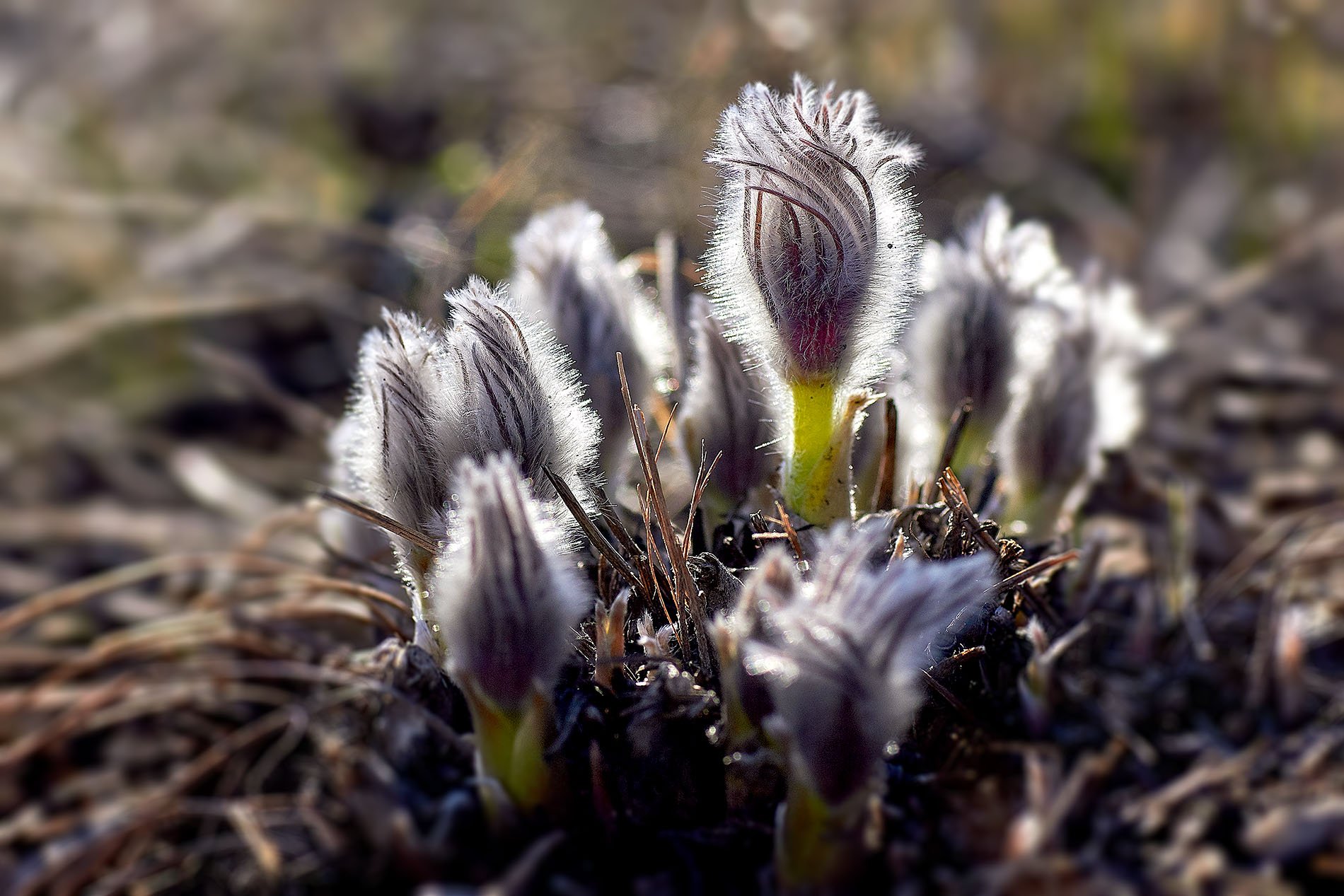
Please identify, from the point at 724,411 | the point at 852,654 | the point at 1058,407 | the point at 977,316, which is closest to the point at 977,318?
the point at 977,316

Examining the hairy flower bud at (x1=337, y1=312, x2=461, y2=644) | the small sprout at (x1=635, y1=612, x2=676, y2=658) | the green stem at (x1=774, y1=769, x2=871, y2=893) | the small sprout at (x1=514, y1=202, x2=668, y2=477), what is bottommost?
the green stem at (x1=774, y1=769, x2=871, y2=893)

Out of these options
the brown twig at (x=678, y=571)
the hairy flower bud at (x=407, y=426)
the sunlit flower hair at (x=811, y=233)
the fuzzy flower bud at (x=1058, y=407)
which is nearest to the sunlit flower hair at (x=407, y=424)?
the hairy flower bud at (x=407, y=426)

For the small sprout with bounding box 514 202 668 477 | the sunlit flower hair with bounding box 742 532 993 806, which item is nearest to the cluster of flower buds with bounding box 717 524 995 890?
the sunlit flower hair with bounding box 742 532 993 806

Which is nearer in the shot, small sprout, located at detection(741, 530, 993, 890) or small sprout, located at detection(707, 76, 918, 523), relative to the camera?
small sprout, located at detection(741, 530, 993, 890)

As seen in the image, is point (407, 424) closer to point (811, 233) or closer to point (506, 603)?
point (506, 603)

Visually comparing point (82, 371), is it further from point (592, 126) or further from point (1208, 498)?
point (1208, 498)

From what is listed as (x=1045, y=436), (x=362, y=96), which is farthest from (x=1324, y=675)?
(x=362, y=96)

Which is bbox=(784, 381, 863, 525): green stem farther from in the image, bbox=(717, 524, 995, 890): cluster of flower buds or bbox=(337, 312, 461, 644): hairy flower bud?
bbox=(337, 312, 461, 644): hairy flower bud

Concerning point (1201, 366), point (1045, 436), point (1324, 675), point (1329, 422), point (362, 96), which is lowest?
point (1324, 675)
